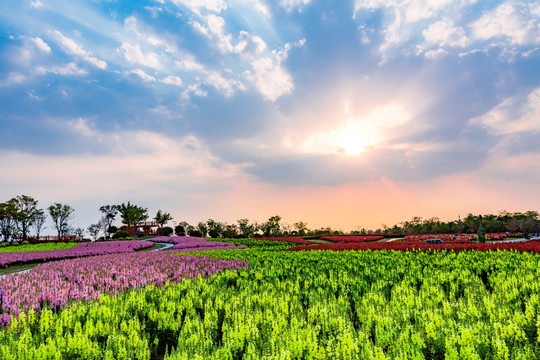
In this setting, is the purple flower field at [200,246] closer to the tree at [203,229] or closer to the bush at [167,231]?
the tree at [203,229]

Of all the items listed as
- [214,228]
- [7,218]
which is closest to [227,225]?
[214,228]

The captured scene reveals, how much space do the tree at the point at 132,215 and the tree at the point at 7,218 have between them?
68.0 feet

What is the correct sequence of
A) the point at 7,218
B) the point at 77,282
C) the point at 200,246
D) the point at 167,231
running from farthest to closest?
the point at 167,231, the point at 7,218, the point at 200,246, the point at 77,282

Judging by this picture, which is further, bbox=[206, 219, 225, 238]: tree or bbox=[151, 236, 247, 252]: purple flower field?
bbox=[206, 219, 225, 238]: tree

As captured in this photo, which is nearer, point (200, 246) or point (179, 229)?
point (200, 246)

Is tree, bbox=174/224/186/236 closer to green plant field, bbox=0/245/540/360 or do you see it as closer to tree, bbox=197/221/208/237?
tree, bbox=197/221/208/237

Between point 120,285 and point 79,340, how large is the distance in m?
5.41

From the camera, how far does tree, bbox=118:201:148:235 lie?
70.9m

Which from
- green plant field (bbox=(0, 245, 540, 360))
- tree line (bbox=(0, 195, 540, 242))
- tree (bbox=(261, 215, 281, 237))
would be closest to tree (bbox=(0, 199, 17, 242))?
tree line (bbox=(0, 195, 540, 242))

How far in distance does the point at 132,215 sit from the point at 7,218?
2316 cm

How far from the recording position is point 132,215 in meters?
70.9

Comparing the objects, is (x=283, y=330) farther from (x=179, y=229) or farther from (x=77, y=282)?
(x=179, y=229)

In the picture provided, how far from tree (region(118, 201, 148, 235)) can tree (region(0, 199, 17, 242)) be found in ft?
68.0

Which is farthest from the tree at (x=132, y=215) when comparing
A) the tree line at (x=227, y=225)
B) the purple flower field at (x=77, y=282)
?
the purple flower field at (x=77, y=282)
